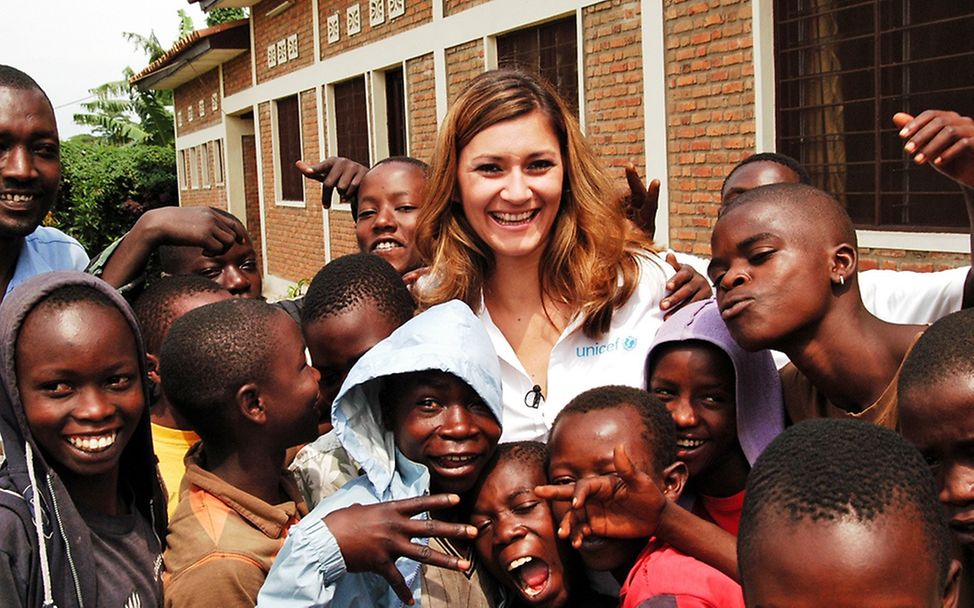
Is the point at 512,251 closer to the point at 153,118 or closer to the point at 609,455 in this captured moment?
the point at 609,455

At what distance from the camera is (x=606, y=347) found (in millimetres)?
2717

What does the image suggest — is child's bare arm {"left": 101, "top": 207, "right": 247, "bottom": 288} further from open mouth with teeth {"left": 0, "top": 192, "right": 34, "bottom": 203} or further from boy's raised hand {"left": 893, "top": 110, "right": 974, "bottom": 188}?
boy's raised hand {"left": 893, "top": 110, "right": 974, "bottom": 188}

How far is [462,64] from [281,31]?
732 centimetres

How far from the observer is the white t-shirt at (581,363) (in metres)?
2.67

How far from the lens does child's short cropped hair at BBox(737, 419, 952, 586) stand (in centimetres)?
146

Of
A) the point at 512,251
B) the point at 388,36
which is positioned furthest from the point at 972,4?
the point at 388,36

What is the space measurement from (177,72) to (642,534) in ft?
73.5

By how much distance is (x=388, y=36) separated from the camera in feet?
40.9

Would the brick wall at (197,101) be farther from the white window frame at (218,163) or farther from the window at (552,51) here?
the window at (552,51)

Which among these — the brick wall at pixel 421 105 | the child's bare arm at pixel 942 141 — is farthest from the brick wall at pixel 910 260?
the brick wall at pixel 421 105

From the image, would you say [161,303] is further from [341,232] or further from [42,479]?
[341,232]

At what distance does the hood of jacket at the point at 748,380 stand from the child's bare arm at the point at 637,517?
1.14 ft

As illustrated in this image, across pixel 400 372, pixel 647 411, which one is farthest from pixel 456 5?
pixel 647 411

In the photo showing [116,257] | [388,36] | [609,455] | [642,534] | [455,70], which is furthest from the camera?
[388,36]
